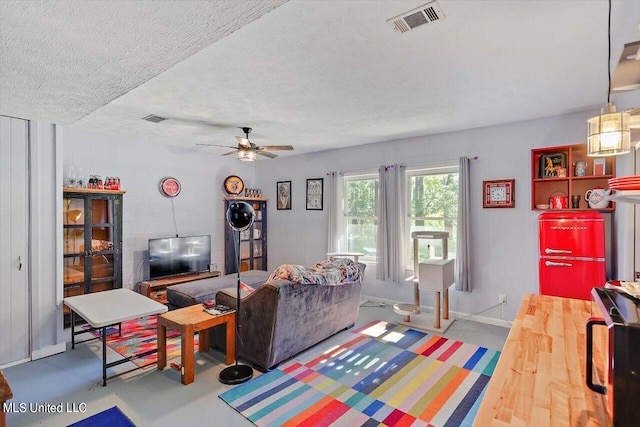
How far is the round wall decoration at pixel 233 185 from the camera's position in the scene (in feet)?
20.1

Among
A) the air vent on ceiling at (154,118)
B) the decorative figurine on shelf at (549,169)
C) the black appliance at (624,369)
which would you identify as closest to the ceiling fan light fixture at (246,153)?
the air vent on ceiling at (154,118)

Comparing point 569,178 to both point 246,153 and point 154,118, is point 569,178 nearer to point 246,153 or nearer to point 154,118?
point 246,153

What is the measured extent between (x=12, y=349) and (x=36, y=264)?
78 centimetres

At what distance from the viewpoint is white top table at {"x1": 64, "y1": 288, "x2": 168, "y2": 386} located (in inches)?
101

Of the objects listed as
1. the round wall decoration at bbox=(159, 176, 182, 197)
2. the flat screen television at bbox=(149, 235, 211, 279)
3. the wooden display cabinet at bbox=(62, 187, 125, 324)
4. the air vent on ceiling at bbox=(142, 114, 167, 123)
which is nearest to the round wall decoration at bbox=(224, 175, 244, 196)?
the round wall decoration at bbox=(159, 176, 182, 197)

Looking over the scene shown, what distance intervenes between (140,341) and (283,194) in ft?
11.7

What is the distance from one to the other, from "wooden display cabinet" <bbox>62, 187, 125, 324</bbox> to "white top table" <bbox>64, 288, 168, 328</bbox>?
1.05m

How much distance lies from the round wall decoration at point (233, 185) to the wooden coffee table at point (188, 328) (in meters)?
3.37

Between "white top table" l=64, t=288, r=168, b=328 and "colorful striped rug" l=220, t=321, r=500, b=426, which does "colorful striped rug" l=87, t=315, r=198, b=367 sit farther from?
"colorful striped rug" l=220, t=321, r=500, b=426

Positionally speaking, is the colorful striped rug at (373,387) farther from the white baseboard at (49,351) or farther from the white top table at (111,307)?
the white baseboard at (49,351)

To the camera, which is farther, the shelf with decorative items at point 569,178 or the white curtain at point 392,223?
the white curtain at point 392,223

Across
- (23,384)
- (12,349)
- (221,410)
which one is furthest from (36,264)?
(221,410)

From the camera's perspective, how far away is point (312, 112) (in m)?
3.53

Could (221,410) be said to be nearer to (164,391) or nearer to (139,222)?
(164,391)
